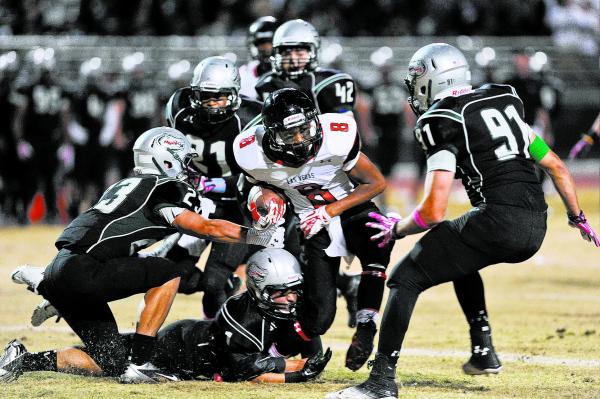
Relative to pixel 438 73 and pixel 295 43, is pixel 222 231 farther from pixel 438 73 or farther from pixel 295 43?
pixel 295 43

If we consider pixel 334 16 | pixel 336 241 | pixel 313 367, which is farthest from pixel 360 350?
pixel 334 16

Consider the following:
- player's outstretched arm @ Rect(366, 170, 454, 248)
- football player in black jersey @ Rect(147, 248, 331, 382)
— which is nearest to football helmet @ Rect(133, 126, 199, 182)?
football player in black jersey @ Rect(147, 248, 331, 382)

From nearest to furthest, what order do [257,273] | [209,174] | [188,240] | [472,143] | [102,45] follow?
[472,143] → [257,273] → [188,240] → [209,174] → [102,45]

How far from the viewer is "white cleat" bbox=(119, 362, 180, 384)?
233 inches

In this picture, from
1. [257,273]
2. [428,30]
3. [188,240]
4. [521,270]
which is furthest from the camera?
[428,30]

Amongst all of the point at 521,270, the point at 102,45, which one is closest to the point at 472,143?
the point at 521,270

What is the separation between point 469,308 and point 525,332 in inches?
75.2

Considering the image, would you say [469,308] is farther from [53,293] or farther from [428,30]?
[428,30]

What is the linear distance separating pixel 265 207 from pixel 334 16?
12488 mm

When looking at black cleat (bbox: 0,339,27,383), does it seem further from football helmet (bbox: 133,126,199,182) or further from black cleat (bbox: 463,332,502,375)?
black cleat (bbox: 463,332,502,375)

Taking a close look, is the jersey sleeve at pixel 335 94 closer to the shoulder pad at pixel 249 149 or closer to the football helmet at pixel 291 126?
the shoulder pad at pixel 249 149

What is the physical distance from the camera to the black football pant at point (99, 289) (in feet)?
19.4

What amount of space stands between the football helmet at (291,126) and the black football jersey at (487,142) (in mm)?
742

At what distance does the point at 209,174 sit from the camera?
7.64 m
